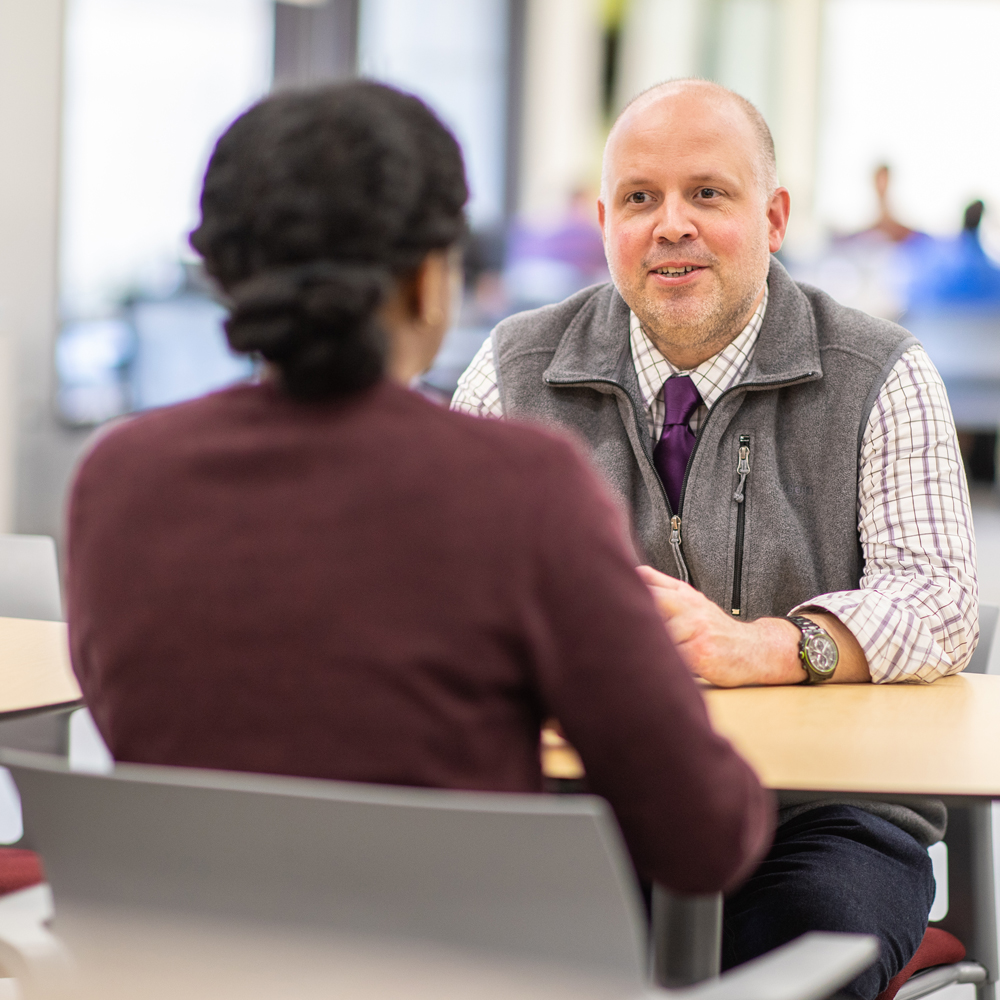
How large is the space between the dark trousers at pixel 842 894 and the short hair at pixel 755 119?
0.96m

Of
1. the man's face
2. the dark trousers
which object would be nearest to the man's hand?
the dark trousers

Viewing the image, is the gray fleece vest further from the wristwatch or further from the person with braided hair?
the person with braided hair

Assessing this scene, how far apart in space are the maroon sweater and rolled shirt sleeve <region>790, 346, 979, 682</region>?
2.47 feet

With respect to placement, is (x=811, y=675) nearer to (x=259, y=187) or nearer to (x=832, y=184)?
(x=259, y=187)

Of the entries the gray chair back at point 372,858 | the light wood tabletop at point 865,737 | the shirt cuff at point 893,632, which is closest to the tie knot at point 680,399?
the shirt cuff at point 893,632

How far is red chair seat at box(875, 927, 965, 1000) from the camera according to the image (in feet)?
4.86

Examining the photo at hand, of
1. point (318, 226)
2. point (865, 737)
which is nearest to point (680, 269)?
point (865, 737)

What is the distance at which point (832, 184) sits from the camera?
7.34m

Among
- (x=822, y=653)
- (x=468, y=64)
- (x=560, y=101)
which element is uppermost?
(x=468, y=64)

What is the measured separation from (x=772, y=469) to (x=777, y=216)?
1.52 ft

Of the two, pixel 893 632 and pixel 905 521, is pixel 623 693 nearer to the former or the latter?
pixel 893 632

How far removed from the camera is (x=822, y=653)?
1.55 metres

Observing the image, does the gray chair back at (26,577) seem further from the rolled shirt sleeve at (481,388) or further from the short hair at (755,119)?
the short hair at (755,119)

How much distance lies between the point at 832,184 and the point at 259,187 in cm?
695
